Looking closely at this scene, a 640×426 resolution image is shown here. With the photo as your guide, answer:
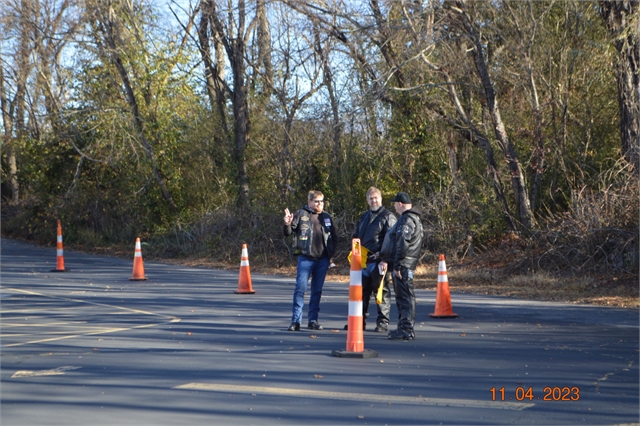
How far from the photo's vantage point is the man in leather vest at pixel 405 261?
9.45 meters

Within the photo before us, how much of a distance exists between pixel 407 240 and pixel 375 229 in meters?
1.04

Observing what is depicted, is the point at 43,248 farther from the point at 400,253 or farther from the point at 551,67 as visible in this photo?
the point at 400,253

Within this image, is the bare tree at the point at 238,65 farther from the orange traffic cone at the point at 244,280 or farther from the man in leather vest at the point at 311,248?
the man in leather vest at the point at 311,248

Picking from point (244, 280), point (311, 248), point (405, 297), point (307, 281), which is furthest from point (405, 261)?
point (244, 280)

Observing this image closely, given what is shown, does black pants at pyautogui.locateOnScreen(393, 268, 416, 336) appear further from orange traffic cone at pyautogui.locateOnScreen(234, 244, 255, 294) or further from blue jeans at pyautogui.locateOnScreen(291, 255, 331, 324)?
orange traffic cone at pyautogui.locateOnScreen(234, 244, 255, 294)

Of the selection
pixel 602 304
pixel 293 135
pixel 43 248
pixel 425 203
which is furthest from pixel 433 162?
pixel 43 248

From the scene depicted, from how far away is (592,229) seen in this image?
16.5 meters

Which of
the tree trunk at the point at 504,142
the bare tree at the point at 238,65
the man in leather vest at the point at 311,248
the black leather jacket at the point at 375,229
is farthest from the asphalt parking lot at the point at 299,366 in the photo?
the bare tree at the point at 238,65

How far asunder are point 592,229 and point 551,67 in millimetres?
4968

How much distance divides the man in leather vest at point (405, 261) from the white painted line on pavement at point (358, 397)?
2.85m

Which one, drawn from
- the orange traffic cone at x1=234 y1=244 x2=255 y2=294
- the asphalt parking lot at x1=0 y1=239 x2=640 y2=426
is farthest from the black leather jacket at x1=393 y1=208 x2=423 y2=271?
the orange traffic cone at x1=234 y1=244 x2=255 y2=294

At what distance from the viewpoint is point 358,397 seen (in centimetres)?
659

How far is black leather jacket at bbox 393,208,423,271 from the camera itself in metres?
9.45

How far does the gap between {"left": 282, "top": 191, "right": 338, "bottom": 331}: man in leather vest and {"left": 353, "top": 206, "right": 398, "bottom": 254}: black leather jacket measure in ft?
1.35
